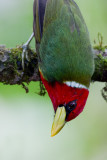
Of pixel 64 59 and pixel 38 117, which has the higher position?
pixel 64 59

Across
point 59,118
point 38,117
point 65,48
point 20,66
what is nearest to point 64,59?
point 65,48

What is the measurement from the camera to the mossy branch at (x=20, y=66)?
146 inches

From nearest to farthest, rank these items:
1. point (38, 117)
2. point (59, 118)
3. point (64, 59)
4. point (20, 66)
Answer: point (59, 118), point (64, 59), point (20, 66), point (38, 117)

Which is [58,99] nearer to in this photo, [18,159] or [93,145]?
[18,159]

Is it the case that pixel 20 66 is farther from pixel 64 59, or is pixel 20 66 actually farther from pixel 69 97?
→ pixel 69 97

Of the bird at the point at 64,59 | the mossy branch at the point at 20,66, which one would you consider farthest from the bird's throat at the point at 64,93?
the mossy branch at the point at 20,66

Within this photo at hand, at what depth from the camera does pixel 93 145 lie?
5.80 meters

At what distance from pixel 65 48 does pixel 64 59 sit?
126mm

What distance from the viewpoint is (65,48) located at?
3658 millimetres

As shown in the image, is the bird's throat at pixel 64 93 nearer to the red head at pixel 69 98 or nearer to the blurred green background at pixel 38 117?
the red head at pixel 69 98

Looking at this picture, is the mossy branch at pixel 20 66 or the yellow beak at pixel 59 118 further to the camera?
the mossy branch at pixel 20 66

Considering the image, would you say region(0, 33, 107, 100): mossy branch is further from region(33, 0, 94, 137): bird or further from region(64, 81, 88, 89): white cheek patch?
region(64, 81, 88, 89): white cheek patch

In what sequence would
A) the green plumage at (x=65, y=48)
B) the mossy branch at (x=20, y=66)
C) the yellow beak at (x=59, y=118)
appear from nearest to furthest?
the yellow beak at (x=59, y=118) < the green plumage at (x=65, y=48) < the mossy branch at (x=20, y=66)

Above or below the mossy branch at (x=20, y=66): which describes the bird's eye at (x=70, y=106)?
below
